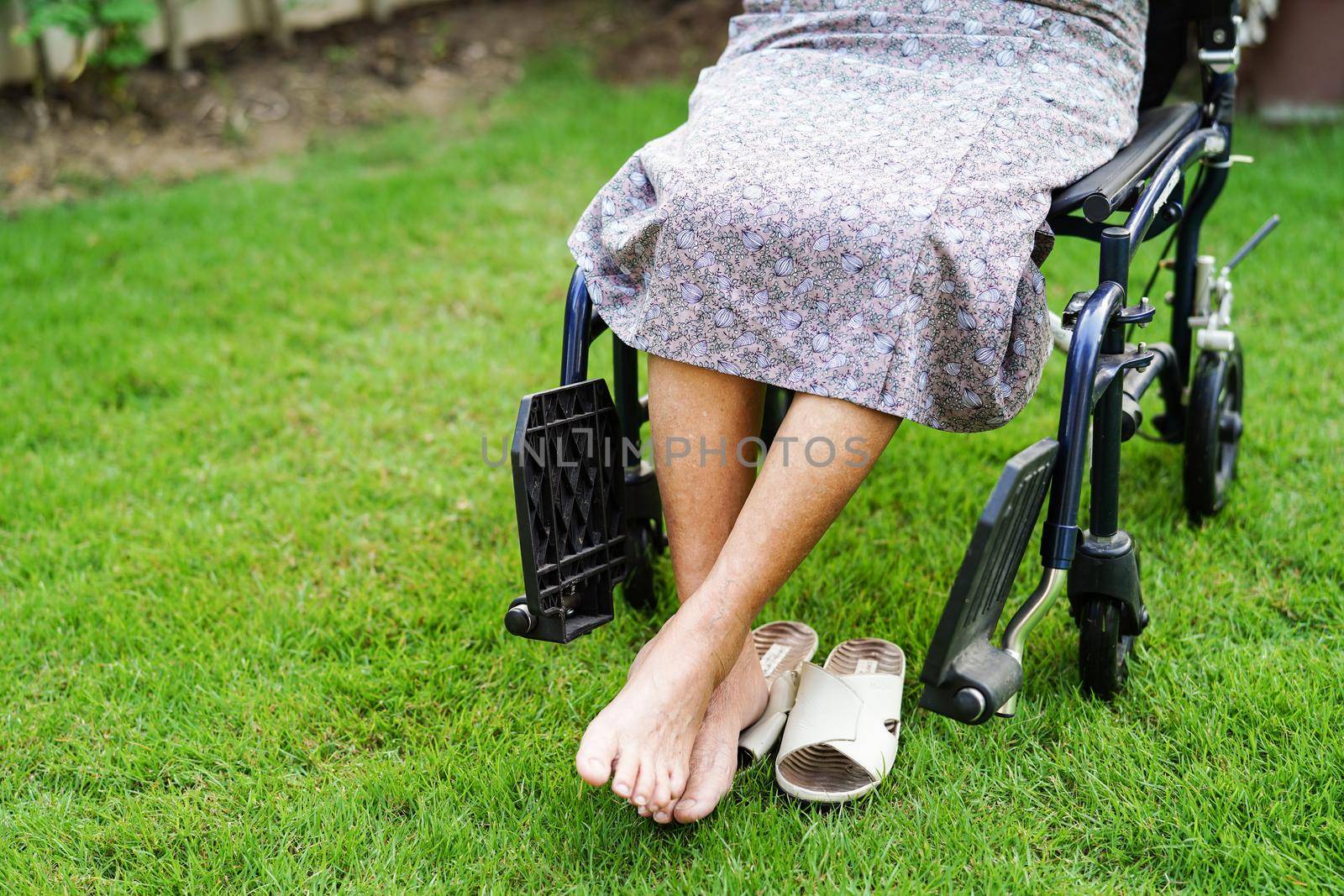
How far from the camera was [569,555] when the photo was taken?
1482mm

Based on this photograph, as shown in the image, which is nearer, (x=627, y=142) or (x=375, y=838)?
(x=375, y=838)

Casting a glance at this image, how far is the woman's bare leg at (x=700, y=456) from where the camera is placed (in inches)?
56.4

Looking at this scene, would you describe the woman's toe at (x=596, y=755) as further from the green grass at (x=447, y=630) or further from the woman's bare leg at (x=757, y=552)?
the green grass at (x=447, y=630)

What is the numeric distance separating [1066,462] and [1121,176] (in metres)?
A: 0.42

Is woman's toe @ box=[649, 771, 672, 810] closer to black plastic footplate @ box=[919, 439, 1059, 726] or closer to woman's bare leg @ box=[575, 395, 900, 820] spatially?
woman's bare leg @ box=[575, 395, 900, 820]

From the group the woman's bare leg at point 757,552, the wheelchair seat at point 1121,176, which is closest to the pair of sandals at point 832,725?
the woman's bare leg at point 757,552

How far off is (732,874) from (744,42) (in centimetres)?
116

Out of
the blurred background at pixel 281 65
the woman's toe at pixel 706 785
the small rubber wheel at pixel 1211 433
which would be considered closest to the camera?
the woman's toe at pixel 706 785

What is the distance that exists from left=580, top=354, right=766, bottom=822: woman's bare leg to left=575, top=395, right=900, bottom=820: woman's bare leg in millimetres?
93

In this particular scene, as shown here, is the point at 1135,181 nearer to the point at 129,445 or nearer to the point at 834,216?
the point at 834,216

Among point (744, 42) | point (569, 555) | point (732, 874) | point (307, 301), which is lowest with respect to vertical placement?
point (307, 301)

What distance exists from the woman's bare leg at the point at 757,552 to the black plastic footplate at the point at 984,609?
0.61ft

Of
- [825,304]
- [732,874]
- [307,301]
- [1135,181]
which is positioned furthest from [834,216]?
[307,301]

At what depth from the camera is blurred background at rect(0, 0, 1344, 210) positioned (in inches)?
154
